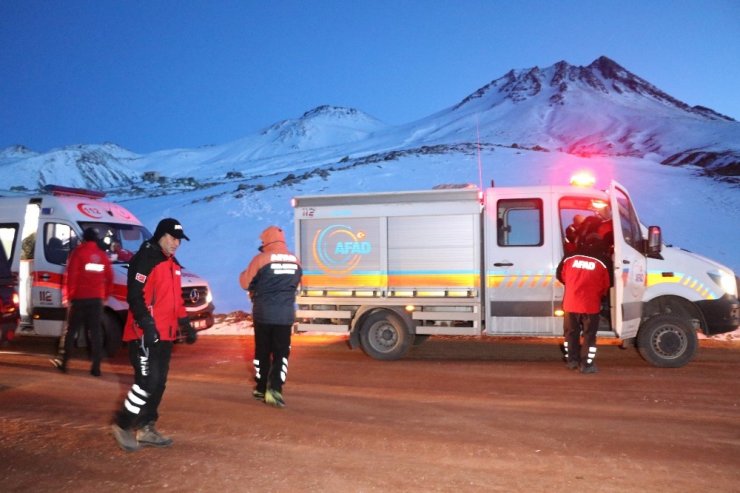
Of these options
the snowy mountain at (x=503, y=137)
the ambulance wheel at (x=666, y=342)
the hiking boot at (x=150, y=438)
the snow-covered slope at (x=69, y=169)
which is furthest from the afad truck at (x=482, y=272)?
the snow-covered slope at (x=69, y=169)

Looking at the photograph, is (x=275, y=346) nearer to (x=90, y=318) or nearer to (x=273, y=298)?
(x=273, y=298)

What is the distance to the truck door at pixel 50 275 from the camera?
10984 mm

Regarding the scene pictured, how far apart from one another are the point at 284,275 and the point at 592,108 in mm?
151424

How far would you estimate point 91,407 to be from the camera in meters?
6.99

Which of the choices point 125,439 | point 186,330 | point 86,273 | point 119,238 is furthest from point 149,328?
point 119,238

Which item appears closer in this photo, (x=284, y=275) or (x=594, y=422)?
(x=594, y=422)

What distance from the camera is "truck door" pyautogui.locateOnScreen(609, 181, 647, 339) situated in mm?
9062

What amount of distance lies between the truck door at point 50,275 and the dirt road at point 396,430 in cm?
117

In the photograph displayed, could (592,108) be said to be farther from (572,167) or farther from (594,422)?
(594,422)

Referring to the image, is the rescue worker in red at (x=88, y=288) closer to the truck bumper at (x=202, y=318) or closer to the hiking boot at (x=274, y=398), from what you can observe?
the truck bumper at (x=202, y=318)

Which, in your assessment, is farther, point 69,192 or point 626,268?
point 69,192

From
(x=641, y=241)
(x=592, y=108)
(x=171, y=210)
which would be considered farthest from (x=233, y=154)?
(x=641, y=241)

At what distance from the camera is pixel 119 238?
1194 cm

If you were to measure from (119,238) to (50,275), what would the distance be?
1.26 metres
